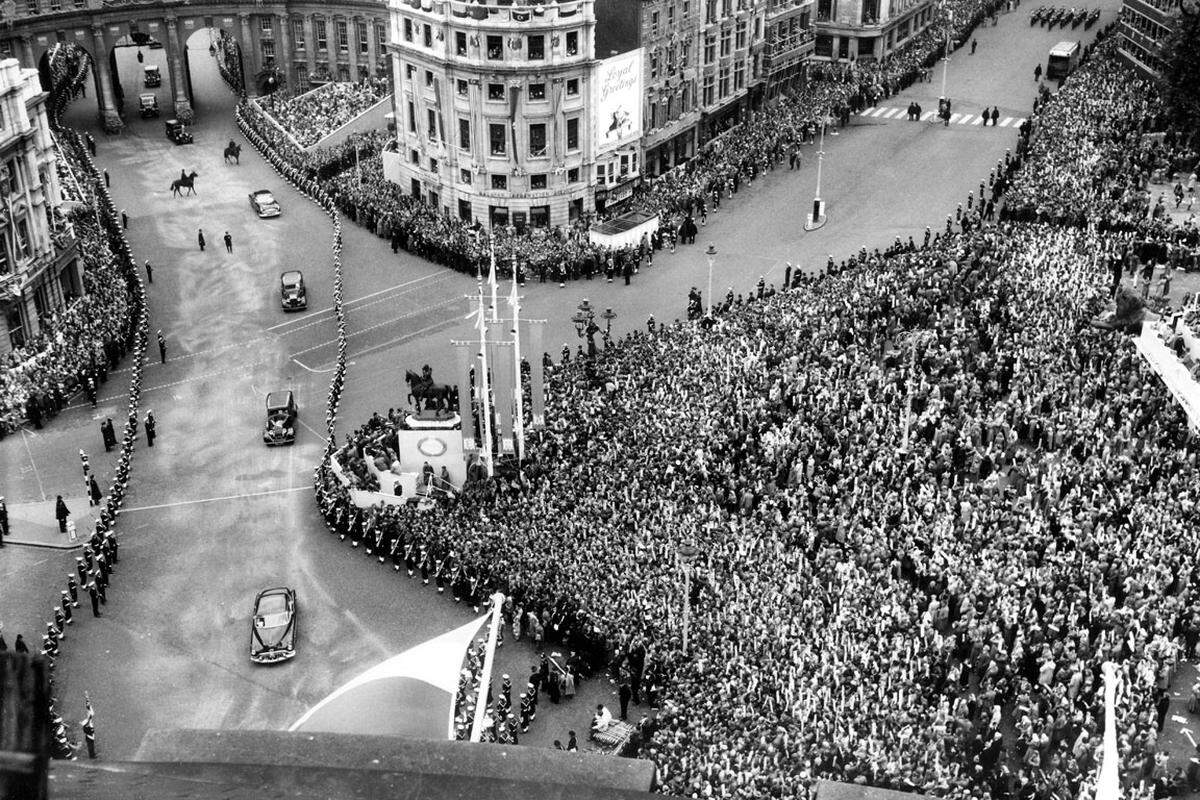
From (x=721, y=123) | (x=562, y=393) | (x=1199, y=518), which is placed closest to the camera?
(x=1199, y=518)

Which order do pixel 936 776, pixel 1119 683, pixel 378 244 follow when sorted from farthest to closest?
pixel 378 244
pixel 1119 683
pixel 936 776

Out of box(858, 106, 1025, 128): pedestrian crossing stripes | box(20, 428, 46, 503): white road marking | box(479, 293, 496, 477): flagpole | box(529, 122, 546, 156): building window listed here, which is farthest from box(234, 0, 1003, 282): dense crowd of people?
box(20, 428, 46, 503): white road marking

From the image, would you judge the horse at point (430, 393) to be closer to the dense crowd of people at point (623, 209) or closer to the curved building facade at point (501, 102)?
the dense crowd of people at point (623, 209)

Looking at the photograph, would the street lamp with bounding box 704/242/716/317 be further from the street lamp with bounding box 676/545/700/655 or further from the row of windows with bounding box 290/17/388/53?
the row of windows with bounding box 290/17/388/53

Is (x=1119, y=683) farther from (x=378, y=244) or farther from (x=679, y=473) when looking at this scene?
(x=378, y=244)

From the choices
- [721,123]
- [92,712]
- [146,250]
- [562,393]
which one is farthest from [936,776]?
[721,123]

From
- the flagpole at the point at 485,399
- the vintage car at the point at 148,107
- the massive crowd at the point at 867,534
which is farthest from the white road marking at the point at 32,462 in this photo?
the vintage car at the point at 148,107
